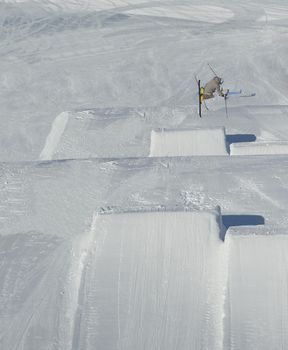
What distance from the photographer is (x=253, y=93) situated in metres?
12.4

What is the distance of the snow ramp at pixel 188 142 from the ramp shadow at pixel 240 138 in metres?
0.42

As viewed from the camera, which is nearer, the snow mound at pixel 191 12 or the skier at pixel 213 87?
the skier at pixel 213 87

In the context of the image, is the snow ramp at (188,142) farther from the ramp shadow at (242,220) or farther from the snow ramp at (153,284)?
the snow ramp at (153,284)

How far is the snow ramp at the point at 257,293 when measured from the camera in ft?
16.7

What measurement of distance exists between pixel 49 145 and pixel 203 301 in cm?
540

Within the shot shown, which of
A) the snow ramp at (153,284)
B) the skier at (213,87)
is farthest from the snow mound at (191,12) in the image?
the snow ramp at (153,284)

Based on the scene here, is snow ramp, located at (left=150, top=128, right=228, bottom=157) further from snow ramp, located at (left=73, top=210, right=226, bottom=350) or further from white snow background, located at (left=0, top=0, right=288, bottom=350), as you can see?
snow ramp, located at (left=73, top=210, right=226, bottom=350)

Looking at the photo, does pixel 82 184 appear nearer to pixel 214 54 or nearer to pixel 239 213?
pixel 239 213

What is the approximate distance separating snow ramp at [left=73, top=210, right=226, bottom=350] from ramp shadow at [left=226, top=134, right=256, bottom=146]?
3.37 metres

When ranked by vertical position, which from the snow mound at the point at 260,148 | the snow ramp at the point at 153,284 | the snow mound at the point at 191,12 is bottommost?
the snow mound at the point at 191,12

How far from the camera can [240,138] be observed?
920 cm

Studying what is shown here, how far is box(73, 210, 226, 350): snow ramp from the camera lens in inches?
208

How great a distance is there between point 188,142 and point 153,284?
139 inches

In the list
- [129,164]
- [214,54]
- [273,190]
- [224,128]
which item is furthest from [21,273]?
[214,54]
